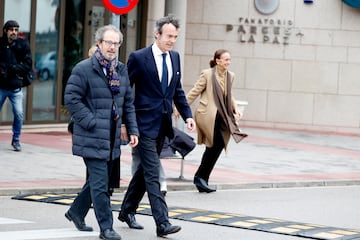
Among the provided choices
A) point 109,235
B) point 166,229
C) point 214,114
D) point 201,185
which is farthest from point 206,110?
point 109,235

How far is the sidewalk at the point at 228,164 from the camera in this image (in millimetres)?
14242

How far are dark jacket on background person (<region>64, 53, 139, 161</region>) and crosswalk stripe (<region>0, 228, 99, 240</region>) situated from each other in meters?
0.77

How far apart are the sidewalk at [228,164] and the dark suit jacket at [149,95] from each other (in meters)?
2.93

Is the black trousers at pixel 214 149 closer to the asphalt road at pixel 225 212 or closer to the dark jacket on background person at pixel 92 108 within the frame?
the asphalt road at pixel 225 212

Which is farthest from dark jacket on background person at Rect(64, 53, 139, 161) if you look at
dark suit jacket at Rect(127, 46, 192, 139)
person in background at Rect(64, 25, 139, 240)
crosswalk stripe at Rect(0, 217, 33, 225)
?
crosswalk stripe at Rect(0, 217, 33, 225)

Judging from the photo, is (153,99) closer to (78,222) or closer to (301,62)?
(78,222)

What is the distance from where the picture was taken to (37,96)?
69.6 feet

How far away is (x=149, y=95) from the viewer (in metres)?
10.5

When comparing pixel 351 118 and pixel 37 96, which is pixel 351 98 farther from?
pixel 37 96

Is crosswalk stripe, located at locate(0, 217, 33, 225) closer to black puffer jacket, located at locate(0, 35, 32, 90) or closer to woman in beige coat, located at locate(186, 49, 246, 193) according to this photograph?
woman in beige coat, located at locate(186, 49, 246, 193)

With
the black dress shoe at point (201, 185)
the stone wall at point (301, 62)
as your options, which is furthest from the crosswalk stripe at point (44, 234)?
the stone wall at point (301, 62)

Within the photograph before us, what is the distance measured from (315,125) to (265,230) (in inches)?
Answer: 543

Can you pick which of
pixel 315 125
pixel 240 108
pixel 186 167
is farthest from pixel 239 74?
pixel 240 108

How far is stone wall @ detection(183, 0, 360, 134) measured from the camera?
962 inches
